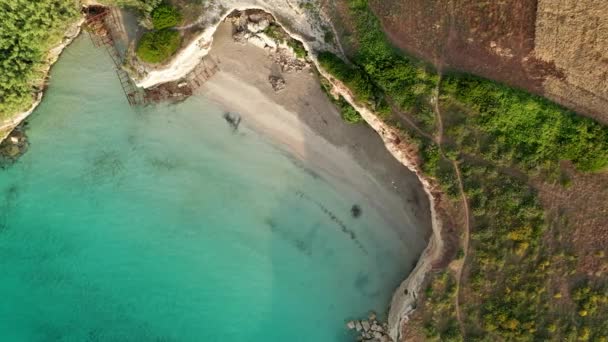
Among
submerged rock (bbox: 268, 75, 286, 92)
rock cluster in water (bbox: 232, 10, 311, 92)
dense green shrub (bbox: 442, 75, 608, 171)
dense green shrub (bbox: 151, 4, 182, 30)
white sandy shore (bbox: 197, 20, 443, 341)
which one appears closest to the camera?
dense green shrub (bbox: 442, 75, 608, 171)

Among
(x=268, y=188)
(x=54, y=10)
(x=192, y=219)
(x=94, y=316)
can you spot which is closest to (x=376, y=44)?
(x=268, y=188)

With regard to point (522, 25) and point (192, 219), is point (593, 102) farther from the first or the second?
point (192, 219)

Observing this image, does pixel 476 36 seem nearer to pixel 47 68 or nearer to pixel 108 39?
pixel 108 39

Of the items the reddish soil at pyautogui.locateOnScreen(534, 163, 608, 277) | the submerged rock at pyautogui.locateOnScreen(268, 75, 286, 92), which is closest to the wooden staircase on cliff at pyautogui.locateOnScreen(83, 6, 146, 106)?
the submerged rock at pyautogui.locateOnScreen(268, 75, 286, 92)

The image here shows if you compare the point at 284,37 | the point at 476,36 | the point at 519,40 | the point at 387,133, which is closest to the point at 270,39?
the point at 284,37

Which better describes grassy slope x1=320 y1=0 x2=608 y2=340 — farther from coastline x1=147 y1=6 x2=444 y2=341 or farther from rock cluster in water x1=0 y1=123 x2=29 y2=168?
rock cluster in water x1=0 y1=123 x2=29 y2=168

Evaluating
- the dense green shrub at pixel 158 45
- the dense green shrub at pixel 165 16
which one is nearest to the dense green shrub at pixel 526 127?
the dense green shrub at pixel 158 45
